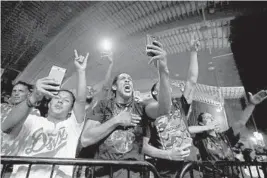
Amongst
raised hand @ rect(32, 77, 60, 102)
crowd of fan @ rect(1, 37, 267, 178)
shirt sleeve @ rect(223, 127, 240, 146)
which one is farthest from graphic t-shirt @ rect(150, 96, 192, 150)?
shirt sleeve @ rect(223, 127, 240, 146)

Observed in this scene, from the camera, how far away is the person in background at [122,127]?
149 centimetres

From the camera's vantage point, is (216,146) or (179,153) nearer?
(179,153)

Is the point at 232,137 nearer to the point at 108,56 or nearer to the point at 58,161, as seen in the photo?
the point at 108,56

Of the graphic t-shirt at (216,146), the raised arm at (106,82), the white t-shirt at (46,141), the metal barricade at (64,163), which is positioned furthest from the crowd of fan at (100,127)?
the graphic t-shirt at (216,146)

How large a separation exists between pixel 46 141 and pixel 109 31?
9.52ft

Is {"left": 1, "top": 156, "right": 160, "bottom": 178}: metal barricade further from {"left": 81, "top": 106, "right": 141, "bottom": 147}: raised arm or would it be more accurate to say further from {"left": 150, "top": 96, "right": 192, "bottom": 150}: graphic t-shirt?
{"left": 150, "top": 96, "right": 192, "bottom": 150}: graphic t-shirt

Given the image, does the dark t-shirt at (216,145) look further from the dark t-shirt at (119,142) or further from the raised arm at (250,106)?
the dark t-shirt at (119,142)

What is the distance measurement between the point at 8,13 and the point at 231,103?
8.83 meters

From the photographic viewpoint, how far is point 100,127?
1510 millimetres

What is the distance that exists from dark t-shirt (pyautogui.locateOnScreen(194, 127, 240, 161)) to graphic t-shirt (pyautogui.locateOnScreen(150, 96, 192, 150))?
98cm

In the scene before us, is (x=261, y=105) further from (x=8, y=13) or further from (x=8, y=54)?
(x=8, y=54)

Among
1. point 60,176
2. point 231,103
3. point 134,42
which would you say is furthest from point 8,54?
point 231,103

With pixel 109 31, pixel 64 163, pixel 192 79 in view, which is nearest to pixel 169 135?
pixel 192 79

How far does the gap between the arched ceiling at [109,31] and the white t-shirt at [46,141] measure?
196 centimetres
